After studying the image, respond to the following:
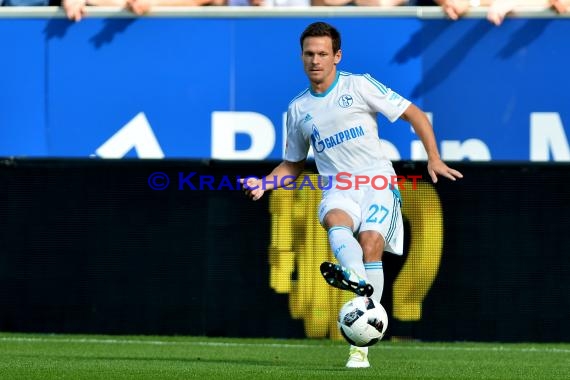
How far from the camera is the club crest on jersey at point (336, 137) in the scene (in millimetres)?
9102

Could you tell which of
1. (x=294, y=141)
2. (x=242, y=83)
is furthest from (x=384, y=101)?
(x=242, y=83)

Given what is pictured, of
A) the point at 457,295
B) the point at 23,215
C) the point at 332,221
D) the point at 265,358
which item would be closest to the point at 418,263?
the point at 457,295

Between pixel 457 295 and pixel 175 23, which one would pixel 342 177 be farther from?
pixel 175 23

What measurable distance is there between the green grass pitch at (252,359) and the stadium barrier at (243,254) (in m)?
0.20

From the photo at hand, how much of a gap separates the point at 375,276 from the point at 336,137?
1013 millimetres

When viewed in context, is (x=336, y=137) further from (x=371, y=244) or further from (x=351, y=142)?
→ (x=371, y=244)

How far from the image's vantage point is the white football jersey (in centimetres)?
910

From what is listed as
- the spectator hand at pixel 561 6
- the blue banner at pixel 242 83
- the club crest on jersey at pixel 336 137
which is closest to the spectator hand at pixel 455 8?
the blue banner at pixel 242 83

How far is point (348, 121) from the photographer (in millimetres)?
9109

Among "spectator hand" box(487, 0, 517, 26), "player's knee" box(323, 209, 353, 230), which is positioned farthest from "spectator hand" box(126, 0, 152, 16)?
"player's knee" box(323, 209, 353, 230)

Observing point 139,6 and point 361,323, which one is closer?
point 361,323

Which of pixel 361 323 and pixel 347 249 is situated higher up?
pixel 347 249

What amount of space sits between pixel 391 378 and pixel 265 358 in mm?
2288

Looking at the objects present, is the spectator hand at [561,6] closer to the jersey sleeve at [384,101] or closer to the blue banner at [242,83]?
the blue banner at [242,83]
